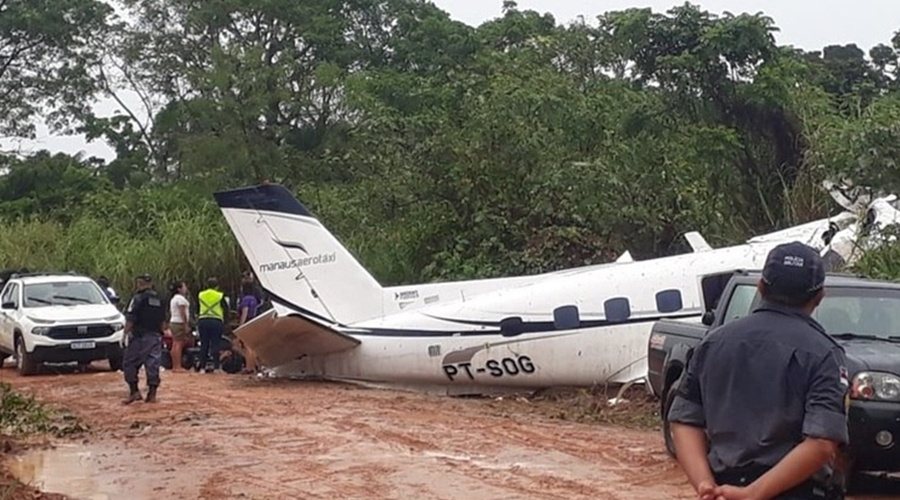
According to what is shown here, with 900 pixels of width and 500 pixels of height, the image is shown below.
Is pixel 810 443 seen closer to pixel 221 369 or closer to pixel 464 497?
pixel 464 497

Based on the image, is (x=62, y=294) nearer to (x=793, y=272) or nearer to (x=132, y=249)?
(x=132, y=249)

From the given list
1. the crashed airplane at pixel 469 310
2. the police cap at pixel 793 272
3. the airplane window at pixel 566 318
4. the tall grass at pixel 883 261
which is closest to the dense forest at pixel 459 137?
the tall grass at pixel 883 261

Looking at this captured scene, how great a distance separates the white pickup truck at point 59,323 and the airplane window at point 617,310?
382 inches

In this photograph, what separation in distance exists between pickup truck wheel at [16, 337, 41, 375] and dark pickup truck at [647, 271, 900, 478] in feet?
47.1

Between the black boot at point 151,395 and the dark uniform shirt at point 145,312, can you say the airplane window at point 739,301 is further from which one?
the black boot at point 151,395

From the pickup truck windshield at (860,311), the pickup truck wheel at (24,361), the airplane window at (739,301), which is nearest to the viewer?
the pickup truck windshield at (860,311)

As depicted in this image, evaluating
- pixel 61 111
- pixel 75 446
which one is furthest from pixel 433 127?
pixel 61 111

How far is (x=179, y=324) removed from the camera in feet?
81.7

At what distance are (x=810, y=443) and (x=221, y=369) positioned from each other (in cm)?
2105

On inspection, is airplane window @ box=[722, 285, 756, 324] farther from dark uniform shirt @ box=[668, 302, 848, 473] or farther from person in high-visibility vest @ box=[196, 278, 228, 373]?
person in high-visibility vest @ box=[196, 278, 228, 373]

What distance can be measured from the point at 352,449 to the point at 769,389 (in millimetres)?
9563

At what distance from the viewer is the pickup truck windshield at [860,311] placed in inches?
426

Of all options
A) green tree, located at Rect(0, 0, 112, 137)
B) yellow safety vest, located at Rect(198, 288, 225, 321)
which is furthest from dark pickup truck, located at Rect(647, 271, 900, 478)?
green tree, located at Rect(0, 0, 112, 137)

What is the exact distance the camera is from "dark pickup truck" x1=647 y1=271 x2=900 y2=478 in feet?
31.4
